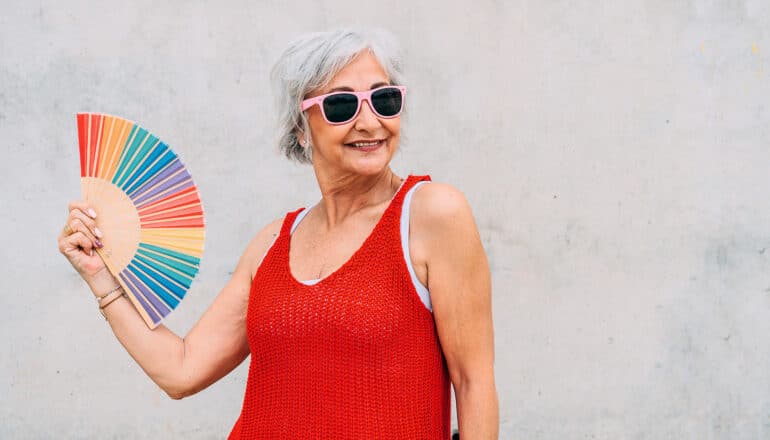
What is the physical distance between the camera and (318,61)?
212 centimetres

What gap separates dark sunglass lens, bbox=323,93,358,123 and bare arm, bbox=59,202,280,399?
40cm

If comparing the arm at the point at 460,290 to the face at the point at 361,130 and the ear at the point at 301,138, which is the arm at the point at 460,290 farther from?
the ear at the point at 301,138

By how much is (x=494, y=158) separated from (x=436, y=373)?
1.69m

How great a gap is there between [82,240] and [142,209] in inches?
6.0

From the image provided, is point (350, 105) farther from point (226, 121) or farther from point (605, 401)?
point (605, 401)

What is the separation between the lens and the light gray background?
12.0ft

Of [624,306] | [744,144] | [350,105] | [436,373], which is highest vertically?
[350,105]

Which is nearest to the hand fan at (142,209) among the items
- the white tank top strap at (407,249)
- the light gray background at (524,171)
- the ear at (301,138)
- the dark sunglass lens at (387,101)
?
the ear at (301,138)

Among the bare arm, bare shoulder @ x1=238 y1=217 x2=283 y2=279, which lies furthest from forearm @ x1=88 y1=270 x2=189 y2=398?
bare shoulder @ x1=238 y1=217 x2=283 y2=279

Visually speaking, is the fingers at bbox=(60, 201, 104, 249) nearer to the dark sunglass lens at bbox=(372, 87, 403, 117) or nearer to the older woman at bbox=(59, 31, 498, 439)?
the older woman at bbox=(59, 31, 498, 439)

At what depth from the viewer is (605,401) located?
3.73 metres

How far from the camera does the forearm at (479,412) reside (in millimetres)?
2045

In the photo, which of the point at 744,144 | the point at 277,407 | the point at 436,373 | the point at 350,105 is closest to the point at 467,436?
the point at 436,373

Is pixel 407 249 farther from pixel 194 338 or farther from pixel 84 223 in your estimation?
pixel 84 223
